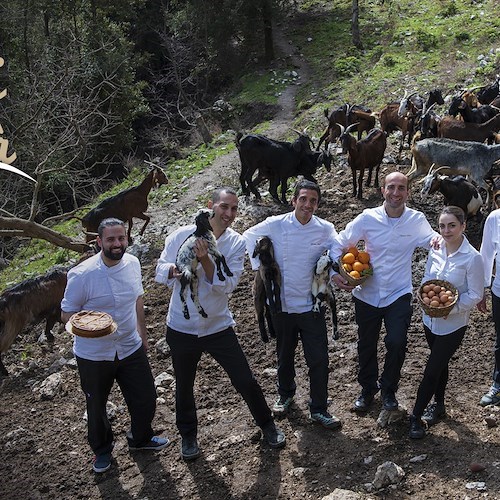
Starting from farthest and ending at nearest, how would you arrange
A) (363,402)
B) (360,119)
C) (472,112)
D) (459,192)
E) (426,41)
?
1. (426,41)
2. (360,119)
3. (472,112)
4. (459,192)
5. (363,402)

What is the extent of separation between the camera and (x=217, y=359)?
16.3 ft

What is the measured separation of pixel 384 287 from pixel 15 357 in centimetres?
579

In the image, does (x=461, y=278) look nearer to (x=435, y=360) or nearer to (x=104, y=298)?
(x=435, y=360)

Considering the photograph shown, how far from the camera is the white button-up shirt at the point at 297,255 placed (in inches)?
199

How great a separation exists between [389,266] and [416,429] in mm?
1228

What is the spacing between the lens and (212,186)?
14.2 meters

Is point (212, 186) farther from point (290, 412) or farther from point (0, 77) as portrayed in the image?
point (0, 77)


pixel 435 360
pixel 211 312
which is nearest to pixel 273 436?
pixel 211 312

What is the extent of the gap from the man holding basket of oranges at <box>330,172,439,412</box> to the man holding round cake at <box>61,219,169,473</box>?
1557 mm

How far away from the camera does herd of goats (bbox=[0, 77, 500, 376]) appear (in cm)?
871

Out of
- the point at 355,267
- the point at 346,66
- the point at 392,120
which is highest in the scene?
the point at 346,66

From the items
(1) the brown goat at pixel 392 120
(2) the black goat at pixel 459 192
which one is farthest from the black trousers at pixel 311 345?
(1) the brown goat at pixel 392 120

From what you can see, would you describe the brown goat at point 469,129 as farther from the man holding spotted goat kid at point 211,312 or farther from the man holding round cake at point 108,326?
the man holding round cake at point 108,326

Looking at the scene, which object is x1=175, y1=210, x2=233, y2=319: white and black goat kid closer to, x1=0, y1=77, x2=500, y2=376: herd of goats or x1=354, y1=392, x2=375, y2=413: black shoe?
x1=354, y1=392, x2=375, y2=413: black shoe
